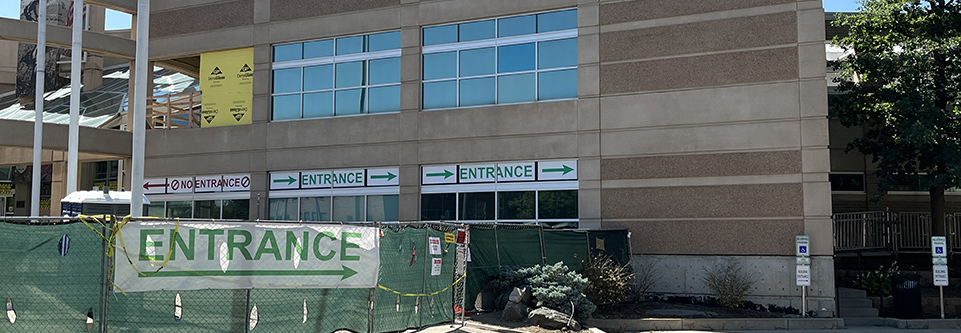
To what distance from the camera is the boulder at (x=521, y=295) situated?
15617 mm

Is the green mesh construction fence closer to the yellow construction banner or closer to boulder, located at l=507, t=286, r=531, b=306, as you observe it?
A: boulder, located at l=507, t=286, r=531, b=306

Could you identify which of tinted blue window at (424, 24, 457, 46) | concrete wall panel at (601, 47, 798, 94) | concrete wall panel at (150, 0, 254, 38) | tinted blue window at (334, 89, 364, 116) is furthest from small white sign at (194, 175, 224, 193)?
concrete wall panel at (601, 47, 798, 94)

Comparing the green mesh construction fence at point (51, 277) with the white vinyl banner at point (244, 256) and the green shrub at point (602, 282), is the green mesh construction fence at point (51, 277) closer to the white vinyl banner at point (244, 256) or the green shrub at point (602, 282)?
the white vinyl banner at point (244, 256)

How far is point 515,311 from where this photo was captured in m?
15.6

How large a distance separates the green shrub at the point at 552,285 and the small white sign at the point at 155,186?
15.2 metres

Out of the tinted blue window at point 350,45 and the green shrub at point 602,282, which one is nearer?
the green shrub at point 602,282

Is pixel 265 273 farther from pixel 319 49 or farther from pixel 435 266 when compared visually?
pixel 319 49

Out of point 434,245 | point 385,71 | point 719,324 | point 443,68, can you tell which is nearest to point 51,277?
point 434,245

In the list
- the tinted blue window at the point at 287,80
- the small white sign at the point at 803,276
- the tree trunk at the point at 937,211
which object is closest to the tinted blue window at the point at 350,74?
→ the tinted blue window at the point at 287,80

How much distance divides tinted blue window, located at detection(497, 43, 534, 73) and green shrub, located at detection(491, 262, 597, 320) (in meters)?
7.51

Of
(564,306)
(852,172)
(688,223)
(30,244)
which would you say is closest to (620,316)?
(564,306)

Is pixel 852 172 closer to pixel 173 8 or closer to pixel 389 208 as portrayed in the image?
pixel 389 208

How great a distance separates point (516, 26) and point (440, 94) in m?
2.96

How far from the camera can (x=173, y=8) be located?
1096 inches
